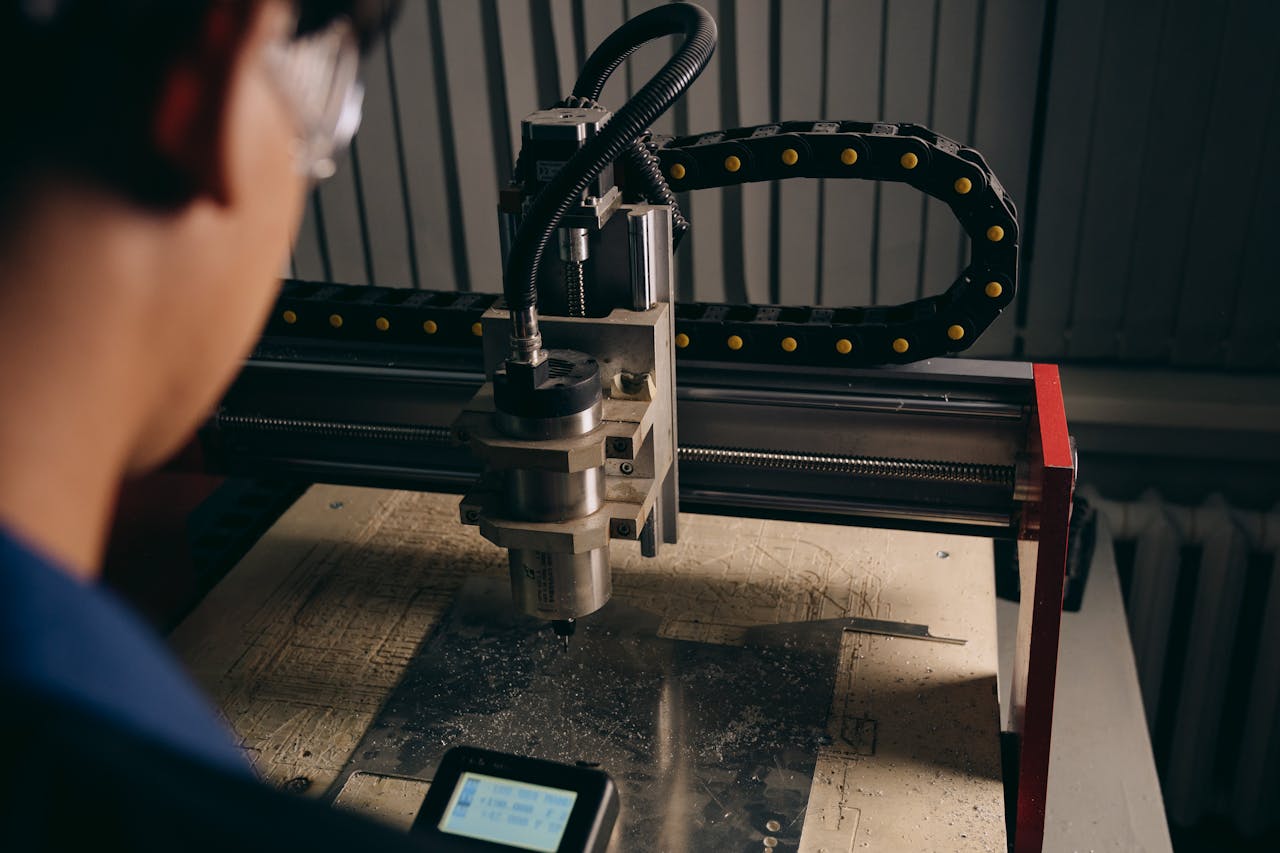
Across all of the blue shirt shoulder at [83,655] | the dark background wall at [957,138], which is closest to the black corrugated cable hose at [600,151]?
the blue shirt shoulder at [83,655]

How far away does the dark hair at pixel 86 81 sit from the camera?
1.17 ft

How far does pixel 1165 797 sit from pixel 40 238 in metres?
2.30

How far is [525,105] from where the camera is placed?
84.0 inches

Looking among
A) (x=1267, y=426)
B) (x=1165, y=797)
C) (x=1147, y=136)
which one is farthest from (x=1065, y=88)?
(x=1165, y=797)

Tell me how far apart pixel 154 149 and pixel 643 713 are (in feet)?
3.12

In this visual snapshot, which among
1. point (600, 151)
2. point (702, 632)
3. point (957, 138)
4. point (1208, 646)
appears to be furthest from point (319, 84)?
point (1208, 646)

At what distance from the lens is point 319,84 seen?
17.8 inches

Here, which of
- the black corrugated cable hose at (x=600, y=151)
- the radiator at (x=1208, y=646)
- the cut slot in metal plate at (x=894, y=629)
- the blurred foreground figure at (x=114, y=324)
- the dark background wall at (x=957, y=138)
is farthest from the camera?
the radiator at (x=1208, y=646)

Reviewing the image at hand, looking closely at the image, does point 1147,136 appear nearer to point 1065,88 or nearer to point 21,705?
point 1065,88

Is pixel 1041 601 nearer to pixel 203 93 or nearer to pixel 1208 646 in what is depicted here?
pixel 203 93

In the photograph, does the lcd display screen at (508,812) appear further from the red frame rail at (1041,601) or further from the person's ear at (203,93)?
the person's ear at (203,93)

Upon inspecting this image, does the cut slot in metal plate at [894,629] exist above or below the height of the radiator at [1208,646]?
above

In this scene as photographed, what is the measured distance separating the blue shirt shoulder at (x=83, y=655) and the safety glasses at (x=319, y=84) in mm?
180

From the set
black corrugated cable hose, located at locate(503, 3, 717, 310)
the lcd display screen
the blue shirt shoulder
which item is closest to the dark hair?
the blue shirt shoulder
